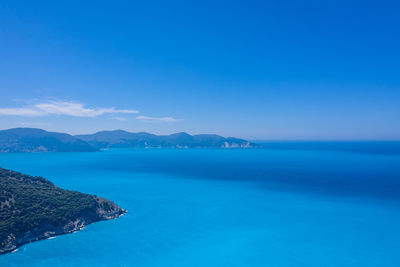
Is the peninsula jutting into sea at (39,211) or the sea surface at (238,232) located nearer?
the sea surface at (238,232)

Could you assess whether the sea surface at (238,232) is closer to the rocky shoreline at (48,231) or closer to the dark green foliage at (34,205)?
the rocky shoreline at (48,231)

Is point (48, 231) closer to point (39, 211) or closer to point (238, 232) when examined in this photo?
point (39, 211)

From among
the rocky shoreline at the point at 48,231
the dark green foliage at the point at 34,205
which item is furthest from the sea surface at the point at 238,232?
the dark green foliage at the point at 34,205

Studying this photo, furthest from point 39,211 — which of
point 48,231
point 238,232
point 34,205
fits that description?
point 238,232

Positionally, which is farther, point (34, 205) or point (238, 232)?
point (238, 232)

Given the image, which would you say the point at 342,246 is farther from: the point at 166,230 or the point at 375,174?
the point at 375,174

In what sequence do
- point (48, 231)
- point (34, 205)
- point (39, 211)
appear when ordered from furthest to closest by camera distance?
1. point (34, 205)
2. point (39, 211)
3. point (48, 231)

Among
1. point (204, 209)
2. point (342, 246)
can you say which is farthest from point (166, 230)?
point (342, 246)

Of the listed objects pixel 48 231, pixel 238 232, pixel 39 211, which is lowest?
pixel 238 232
